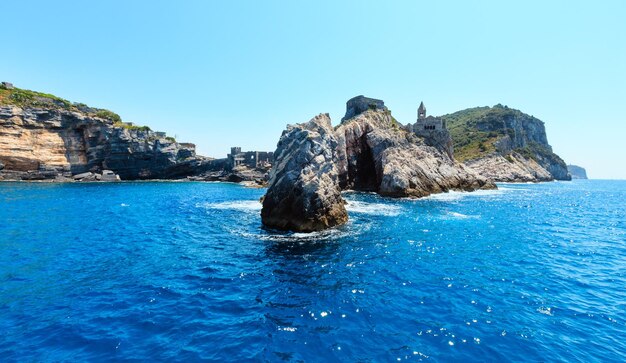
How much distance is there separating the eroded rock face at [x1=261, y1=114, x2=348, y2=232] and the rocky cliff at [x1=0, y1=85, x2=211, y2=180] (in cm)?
8501

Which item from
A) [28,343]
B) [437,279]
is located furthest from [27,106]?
[437,279]

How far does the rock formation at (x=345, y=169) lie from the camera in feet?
106

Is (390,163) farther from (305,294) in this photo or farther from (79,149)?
(79,149)

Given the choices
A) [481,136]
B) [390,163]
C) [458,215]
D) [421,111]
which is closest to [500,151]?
[481,136]

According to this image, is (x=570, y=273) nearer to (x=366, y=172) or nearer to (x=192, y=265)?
(x=192, y=265)

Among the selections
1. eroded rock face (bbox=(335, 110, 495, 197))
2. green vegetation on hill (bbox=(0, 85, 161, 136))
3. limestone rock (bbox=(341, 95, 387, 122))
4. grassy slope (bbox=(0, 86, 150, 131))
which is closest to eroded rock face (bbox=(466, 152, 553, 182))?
eroded rock face (bbox=(335, 110, 495, 197))

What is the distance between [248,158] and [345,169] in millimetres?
58035

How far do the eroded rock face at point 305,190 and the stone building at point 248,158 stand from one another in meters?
82.9

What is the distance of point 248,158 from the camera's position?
11906 centimetres

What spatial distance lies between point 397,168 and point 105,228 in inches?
2129

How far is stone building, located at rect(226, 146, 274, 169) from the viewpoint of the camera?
118 metres

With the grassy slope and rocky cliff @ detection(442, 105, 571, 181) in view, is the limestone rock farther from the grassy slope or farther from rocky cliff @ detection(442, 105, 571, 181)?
the grassy slope

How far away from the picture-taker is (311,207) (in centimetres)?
3166

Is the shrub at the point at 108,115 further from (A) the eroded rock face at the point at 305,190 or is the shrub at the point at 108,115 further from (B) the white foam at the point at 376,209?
(B) the white foam at the point at 376,209
